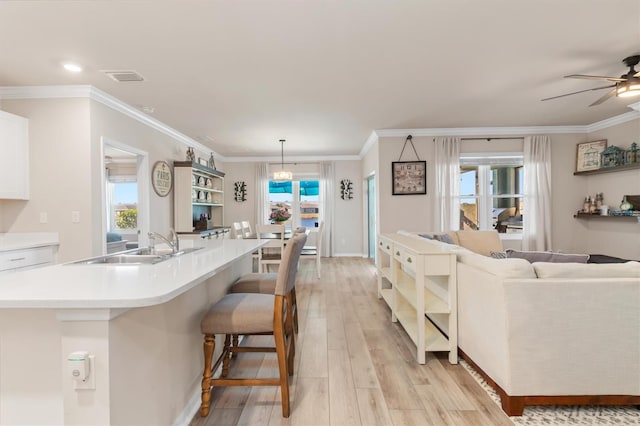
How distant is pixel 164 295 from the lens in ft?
3.34

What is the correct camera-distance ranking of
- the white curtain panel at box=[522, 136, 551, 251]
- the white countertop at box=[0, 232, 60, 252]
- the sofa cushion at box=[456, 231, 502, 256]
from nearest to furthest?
1. the white countertop at box=[0, 232, 60, 252]
2. the sofa cushion at box=[456, 231, 502, 256]
3. the white curtain panel at box=[522, 136, 551, 251]

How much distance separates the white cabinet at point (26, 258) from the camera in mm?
2633

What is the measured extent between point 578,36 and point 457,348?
102 inches

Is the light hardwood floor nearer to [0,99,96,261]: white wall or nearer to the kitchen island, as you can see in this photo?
the kitchen island

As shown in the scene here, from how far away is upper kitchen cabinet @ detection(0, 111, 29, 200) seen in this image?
2.98 meters

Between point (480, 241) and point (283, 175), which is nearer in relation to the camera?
point (480, 241)

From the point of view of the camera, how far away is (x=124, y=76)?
9.57ft

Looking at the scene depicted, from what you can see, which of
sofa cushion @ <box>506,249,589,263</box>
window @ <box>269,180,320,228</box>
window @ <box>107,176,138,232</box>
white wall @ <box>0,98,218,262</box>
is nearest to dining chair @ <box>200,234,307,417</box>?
sofa cushion @ <box>506,249,589,263</box>

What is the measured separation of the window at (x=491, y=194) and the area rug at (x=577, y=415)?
3556 mm

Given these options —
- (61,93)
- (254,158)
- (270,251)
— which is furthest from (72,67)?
(254,158)

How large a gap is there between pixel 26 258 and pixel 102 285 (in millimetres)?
2612

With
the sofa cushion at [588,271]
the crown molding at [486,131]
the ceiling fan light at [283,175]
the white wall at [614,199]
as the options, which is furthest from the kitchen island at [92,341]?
the white wall at [614,199]

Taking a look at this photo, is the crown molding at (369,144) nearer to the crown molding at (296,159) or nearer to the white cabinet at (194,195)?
the crown molding at (296,159)

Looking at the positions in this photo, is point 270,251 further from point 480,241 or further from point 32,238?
point 480,241
